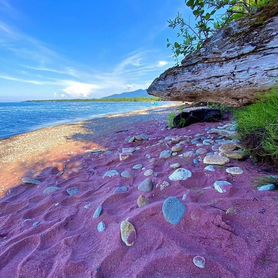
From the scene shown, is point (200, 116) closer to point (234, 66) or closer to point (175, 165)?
point (234, 66)

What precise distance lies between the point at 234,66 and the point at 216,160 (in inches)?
48.5

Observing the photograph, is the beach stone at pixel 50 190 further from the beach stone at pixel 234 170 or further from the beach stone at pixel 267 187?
the beach stone at pixel 267 187

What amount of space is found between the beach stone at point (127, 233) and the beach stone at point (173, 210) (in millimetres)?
296

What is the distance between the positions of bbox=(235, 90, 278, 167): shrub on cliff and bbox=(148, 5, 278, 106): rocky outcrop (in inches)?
8.1

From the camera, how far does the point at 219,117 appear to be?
627 cm

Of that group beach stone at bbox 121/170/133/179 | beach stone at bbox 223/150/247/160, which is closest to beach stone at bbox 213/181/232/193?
beach stone at bbox 223/150/247/160

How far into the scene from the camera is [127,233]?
1.83 meters

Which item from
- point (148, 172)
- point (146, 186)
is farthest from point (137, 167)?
point (146, 186)

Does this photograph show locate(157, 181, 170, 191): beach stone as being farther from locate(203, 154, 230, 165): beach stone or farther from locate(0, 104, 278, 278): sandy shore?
locate(203, 154, 230, 165): beach stone

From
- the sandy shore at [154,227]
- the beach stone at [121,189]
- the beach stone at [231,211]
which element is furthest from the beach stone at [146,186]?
the beach stone at [231,211]

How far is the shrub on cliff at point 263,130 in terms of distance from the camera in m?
2.30

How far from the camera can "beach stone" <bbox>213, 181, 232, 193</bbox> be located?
2156mm

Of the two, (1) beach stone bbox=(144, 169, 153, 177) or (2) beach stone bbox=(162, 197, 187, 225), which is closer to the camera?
(2) beach stone bbox=(162, 197, 187, 225)

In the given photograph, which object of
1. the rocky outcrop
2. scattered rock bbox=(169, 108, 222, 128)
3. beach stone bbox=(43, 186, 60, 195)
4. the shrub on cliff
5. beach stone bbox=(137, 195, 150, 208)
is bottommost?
beach stone bbox=(43, 186, 60, 195)
